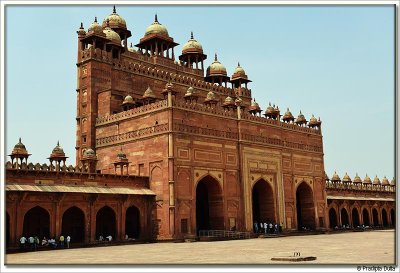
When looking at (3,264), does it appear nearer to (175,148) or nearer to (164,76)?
(175,148)

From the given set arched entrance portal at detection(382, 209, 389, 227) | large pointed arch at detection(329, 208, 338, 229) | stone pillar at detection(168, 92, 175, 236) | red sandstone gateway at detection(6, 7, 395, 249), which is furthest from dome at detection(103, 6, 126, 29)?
arched entrance portal at detection(382, 209, 389, 227)

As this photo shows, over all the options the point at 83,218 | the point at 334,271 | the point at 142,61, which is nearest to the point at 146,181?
the point at 83,218

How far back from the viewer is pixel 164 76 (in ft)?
117

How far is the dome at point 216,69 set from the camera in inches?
1603

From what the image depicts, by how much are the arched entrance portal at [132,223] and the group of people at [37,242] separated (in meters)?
4.77

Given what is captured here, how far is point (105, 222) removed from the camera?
89.0ft

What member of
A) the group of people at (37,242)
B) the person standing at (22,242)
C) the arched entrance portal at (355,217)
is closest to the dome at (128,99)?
the group of people at (37,242)

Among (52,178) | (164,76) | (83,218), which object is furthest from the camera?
(164,76)

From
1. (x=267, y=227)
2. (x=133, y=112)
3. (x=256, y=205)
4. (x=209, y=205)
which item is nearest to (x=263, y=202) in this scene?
(x=256, y=205)

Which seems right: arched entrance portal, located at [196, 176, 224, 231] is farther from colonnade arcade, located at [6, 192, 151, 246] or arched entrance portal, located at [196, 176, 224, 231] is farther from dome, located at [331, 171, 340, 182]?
dome, located at [331, 171, 340, 182]

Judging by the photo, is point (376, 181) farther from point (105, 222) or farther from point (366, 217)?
point (105, 222)

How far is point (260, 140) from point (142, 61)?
986 cm

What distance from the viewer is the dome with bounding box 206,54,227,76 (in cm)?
4072

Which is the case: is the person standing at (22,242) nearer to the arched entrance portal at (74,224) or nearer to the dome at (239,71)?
the arched entrance portal at (74,224)
